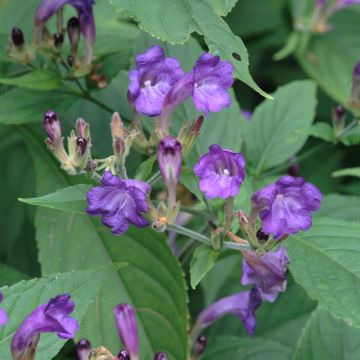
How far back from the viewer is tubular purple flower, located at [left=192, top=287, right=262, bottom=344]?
5.62 feet

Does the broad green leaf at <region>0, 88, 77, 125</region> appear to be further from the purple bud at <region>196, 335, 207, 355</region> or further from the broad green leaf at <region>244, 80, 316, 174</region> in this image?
the purple bud at <region>196, 335, 207, 355</region>

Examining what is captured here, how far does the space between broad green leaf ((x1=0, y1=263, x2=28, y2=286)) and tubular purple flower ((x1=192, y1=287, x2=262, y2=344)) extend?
422 millimetres

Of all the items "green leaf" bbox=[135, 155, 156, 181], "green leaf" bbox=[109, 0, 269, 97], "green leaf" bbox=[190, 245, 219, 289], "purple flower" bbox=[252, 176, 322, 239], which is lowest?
"green leaf" bbox=[190, 245, 219, 289]

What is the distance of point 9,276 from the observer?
1.74 meters

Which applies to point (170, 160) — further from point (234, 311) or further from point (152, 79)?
point (234, 311)

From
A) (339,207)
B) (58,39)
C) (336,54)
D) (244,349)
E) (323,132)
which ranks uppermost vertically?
(58,39)

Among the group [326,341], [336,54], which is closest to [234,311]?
[326,341]

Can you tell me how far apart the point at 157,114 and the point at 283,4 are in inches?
77.0

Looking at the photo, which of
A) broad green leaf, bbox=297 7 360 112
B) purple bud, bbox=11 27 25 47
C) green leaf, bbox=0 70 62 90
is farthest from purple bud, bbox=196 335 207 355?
broad green leaf, bbox=297 7 360 112

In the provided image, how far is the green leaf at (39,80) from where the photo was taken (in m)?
1.71

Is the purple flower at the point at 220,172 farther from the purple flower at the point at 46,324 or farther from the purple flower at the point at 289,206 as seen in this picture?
the purple flower at the point at 46,324

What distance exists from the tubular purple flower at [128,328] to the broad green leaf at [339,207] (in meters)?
0.59

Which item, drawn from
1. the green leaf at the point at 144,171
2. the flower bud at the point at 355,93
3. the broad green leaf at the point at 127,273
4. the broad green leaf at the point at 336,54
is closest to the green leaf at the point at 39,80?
the broad green leaf at the point at 127,273

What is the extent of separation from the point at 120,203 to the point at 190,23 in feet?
1.11
